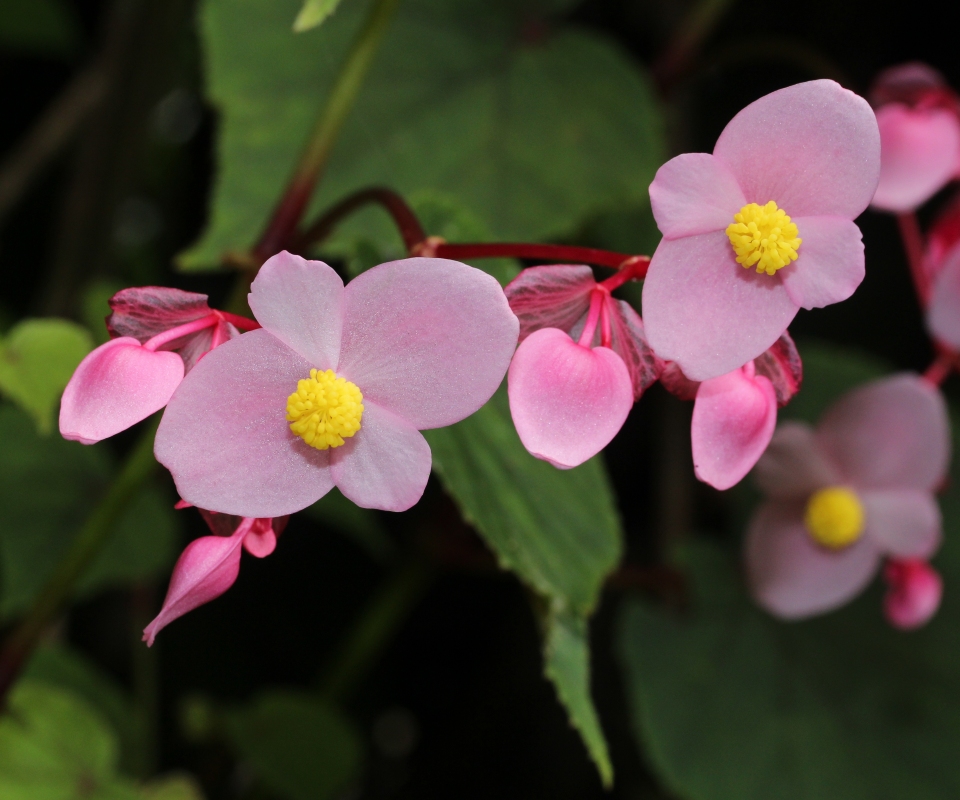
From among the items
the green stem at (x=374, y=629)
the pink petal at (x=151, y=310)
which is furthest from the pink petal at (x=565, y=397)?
the green stem at (x=374, y=629)

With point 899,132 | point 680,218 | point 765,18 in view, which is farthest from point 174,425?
point 765,18

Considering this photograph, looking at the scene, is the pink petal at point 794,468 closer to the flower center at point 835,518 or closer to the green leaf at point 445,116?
the flower center at point 835,518

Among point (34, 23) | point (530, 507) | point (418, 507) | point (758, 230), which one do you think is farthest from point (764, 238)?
point (34, 23)

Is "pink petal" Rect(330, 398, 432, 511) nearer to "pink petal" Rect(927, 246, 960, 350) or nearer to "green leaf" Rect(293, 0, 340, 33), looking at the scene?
"green leaf" Rect(293, 0, 340, 33)

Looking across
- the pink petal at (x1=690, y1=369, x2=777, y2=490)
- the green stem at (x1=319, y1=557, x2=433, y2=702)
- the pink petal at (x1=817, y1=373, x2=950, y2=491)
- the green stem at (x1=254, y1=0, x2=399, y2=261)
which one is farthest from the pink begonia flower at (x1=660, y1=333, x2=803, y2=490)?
the green stem at (x1=319, y1=557, x2=433, y2=702)

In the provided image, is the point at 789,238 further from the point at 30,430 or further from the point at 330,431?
the point at 30,430

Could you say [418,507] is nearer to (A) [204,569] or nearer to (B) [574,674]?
(B) [574,674]

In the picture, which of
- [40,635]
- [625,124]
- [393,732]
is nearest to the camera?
[40,635]
